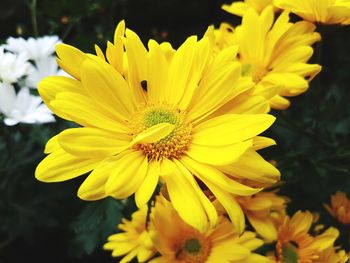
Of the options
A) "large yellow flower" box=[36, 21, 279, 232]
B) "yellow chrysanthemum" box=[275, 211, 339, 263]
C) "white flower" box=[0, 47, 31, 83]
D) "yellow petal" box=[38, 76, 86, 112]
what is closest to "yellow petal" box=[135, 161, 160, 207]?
"large yellow flower" box=[36, 21, 279, 232]

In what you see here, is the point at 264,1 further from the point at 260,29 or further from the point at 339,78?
the point at 339,78

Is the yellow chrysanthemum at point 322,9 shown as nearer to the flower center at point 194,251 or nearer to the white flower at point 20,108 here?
the flower center at point 194,251

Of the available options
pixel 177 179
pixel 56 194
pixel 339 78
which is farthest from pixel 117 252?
pixel 339 78

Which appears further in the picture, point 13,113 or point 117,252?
point 13,113

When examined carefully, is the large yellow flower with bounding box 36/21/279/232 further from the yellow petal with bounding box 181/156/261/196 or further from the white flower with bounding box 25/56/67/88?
the white flower with bounding box 25/56/67/88

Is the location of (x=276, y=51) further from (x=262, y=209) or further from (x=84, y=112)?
(x=84, y=112)
